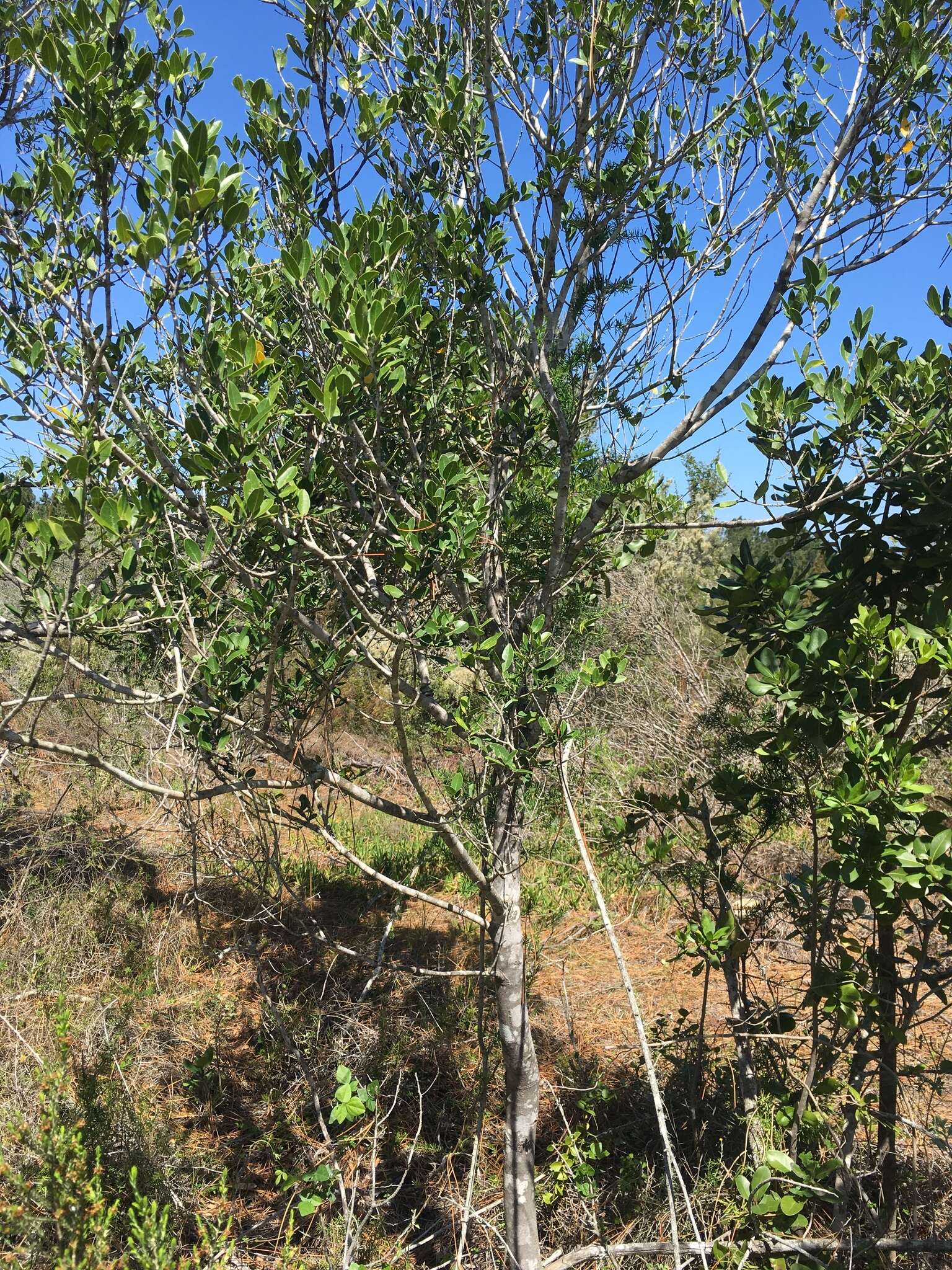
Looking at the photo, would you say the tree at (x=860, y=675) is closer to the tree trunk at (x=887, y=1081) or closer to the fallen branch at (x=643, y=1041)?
the tree trunk at (x=887, y=1081)

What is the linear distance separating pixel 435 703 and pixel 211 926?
11.5ft

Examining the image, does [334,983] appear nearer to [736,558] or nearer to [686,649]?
[736,558]

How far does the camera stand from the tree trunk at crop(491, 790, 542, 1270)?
8.27 feet

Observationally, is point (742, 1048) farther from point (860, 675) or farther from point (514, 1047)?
point (860, 675)

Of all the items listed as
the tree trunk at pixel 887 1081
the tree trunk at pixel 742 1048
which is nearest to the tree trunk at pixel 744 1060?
the tree trunk at pixel 742 1048

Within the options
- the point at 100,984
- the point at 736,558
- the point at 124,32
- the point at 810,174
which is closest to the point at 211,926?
the point at 100,984

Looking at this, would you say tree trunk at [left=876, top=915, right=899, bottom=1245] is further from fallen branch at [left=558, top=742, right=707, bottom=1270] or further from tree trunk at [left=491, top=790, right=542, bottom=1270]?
tree trunk at [left=491, top=790, right=542, bottom=1270]

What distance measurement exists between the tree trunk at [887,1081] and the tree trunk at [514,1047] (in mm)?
1075

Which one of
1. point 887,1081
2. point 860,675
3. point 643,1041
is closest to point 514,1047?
point 643,1041

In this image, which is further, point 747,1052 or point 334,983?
point 334,983

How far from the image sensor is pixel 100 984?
4258 mm

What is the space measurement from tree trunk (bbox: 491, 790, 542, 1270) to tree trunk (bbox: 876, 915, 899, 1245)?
1.07m

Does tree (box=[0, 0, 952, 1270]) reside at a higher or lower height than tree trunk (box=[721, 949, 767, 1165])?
higher

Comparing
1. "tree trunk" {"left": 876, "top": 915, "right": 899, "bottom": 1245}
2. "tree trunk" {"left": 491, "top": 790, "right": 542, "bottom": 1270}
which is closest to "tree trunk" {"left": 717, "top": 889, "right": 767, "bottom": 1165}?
"tree trunk" {"left": 876, "top": 915, "right": 899, "bottom": 1245}
